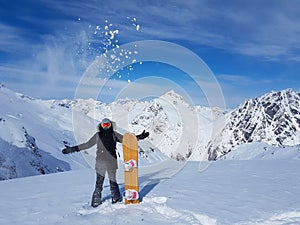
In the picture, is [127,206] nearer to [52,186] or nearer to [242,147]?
[52,186]

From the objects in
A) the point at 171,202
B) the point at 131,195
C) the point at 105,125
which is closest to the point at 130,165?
the point at 131,195

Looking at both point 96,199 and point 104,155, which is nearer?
point 96,199

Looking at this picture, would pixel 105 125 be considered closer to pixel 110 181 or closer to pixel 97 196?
pixel 110 181

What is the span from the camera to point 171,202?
9617 millimetres

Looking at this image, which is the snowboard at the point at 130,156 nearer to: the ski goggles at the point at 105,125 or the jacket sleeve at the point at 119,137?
the jacket sleeve at the point at 119,137

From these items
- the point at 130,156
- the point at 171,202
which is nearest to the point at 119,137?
the point at 130,156

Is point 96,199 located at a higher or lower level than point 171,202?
higher

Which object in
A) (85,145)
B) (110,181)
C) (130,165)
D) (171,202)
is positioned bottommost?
(171,202)

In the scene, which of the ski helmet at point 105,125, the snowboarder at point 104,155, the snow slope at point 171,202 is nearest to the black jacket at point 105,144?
the snowboarder at point 104,155

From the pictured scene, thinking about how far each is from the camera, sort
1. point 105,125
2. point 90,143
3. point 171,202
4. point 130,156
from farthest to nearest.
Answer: point 130,156 < point 90,143 < point 171,202 < point 105,125

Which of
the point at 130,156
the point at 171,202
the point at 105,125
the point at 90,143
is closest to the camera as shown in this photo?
the point at 105,125

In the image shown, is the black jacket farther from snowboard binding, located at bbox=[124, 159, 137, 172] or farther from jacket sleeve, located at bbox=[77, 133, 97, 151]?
snowboard binding, located at bbox=[124, 159, 137, 172]

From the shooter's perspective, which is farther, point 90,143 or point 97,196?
point 90,143

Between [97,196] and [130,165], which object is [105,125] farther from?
[97,196]
